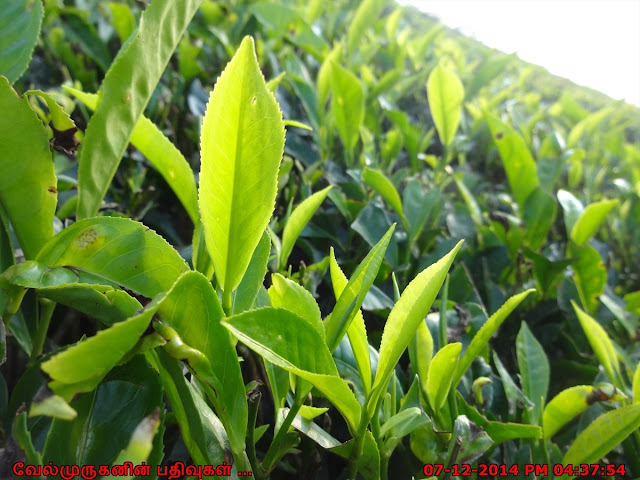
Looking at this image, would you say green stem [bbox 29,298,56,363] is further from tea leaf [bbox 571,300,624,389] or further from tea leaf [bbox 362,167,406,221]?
tea leaf [bbox 571,300,624,389]

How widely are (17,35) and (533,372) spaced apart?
1.00 metres

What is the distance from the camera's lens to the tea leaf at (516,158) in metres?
1.27

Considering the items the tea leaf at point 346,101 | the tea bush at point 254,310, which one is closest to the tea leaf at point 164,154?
the tea bush at point 254,310

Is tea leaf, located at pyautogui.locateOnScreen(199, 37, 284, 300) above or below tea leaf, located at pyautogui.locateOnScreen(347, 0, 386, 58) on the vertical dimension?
below

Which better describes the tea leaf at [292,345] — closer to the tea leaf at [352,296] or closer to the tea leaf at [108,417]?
the tea leaf at [352,296]

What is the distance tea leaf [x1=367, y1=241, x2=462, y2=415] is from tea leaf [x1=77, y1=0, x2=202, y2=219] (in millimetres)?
405

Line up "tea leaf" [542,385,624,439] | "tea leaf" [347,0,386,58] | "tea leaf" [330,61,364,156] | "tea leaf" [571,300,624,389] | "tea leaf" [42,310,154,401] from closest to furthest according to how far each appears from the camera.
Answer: "tea leaf" [42,310,154,401], "tea leaf" [542,385,624,439], "tea leaf" [571,300,624,389], "tea leaf" [330,61,364,156], "tea leaf" [347,0,386,58]

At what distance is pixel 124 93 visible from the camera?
0.59 m

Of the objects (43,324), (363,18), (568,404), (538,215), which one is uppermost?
(363,18)

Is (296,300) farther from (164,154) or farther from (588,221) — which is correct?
(588,221)

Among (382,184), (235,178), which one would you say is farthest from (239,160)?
(382,184)

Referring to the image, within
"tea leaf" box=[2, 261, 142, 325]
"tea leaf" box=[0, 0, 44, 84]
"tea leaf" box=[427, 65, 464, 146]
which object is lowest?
"tea leaf" box=[2, 261, 142, 325]

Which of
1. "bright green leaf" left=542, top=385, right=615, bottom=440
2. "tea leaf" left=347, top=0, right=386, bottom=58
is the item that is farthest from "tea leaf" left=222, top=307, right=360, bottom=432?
"tea leaf" left=347, top=0, right=386, bottom=58

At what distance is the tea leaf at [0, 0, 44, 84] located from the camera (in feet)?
2.27
